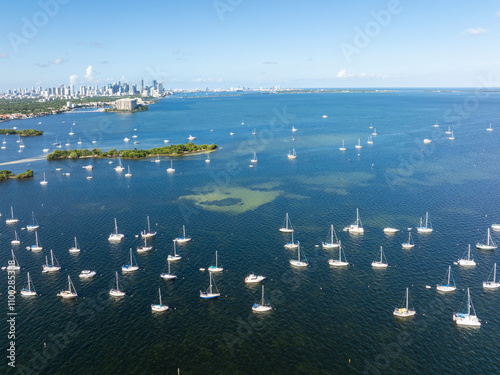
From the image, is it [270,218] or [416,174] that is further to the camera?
[416,174]

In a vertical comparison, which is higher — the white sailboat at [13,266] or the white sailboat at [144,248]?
the white sailboat at [144,248]

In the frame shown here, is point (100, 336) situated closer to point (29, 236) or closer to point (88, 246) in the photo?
point (88, 246)

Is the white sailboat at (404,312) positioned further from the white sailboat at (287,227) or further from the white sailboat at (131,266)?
the white sailboat at (131,266)

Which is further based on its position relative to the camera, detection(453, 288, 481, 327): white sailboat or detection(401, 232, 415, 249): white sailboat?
detection(401, 232, 415, 249): white sailboat

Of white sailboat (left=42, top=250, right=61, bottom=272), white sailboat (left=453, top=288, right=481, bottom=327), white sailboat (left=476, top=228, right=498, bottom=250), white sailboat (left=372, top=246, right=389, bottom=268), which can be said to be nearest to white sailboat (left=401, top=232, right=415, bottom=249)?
white sailboat (left=372, top=246, right=389, bottom=268)

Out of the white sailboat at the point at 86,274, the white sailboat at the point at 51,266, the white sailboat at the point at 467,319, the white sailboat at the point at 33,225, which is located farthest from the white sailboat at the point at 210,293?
the white sailboat at the point at 33,225

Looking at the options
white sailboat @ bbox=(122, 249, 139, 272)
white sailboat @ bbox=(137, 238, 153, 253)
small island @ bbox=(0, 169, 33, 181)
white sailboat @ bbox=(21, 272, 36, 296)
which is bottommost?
white sailboat @ bbox=(21, 272, 36, 296)

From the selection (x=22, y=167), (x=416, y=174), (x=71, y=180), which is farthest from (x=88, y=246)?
(x=416, y=174)

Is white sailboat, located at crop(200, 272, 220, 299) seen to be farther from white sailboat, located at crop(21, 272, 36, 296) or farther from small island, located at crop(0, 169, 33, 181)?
small island, located at crop(0, 169, 33, 181)
